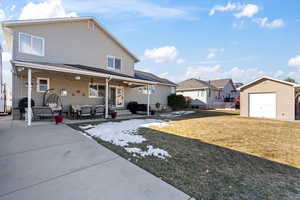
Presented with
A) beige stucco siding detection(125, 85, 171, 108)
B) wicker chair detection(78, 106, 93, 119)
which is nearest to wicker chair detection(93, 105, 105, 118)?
wicker chair detection(78, 106, 93, 119)

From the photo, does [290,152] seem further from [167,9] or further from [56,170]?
[167,9]

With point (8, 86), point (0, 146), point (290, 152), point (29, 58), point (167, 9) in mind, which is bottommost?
point (290, 152)

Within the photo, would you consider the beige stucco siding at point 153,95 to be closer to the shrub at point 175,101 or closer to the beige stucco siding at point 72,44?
the shrub at point 175,101

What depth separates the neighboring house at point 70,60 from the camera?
29.8 ft

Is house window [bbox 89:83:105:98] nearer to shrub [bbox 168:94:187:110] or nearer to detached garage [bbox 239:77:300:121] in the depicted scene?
shrub [bbox 168:94:187:110]

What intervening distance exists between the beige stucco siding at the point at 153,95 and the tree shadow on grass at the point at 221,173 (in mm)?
10755

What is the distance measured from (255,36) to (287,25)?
8.63ft

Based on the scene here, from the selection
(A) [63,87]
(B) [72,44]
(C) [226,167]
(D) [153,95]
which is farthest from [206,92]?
(C) [226,167]

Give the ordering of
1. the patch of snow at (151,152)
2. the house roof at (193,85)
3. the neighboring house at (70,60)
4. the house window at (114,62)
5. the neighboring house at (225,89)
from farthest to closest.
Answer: the neighboring house at (225,89)
the house roof at (193,85)
the house window at (114,62)
the neighboring house at (70,60)
the patch of snow at (151,152)

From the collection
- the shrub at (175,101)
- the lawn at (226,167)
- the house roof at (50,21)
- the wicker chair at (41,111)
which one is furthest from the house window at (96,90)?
the shrub at (175,101)

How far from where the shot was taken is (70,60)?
37.1ft

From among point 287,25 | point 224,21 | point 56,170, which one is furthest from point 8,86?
point 287,25

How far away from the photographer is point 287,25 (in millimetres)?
14688

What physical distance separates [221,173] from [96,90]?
11371 mm
